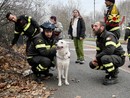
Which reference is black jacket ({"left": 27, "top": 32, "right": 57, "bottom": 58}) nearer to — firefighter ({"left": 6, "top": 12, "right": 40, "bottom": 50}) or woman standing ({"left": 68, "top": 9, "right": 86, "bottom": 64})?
firefighter ({"left": 6, "top": 12, "right": 40, "bottom": 50})

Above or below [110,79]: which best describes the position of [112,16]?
above

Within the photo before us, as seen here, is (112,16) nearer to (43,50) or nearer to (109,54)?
(109,54)

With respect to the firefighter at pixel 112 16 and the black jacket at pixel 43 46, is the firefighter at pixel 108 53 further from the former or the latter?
the firefighter at pixel 112 16

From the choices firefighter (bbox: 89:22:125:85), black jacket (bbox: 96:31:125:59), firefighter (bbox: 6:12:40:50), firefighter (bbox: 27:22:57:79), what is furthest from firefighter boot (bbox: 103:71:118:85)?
firefighter (bbox: 6:12:40:50)

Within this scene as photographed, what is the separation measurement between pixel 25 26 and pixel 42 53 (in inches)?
66.1

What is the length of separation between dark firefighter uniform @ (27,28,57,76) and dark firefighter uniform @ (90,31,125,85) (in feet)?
3.86

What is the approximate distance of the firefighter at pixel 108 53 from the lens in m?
6.85

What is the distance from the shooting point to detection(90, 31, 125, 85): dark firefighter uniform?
6.84 meters

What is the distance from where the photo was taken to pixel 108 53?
22.6 feet

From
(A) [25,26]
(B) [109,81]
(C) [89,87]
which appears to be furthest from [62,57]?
(A) [25,26]

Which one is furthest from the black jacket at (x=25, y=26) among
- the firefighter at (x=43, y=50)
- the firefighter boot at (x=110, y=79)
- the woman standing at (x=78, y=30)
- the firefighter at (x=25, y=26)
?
the firefighter boot at (x=110, y=79)

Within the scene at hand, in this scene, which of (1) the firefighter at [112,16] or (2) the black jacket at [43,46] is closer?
(2) the black jacket at [43,46]

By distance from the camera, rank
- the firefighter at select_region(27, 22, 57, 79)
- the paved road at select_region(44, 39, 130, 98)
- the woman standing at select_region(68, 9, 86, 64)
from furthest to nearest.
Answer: the woman standing at select_region(68, 9, 86, 64) → the firefighter at select_region(27, 22, 57, 79) → the paved road at select_region(44, 39, 130, 98)

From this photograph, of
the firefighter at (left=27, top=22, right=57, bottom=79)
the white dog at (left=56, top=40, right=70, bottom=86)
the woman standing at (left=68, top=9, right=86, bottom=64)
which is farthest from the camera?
the woman standing at (left=68, top=9, right=86, bottom=64)
